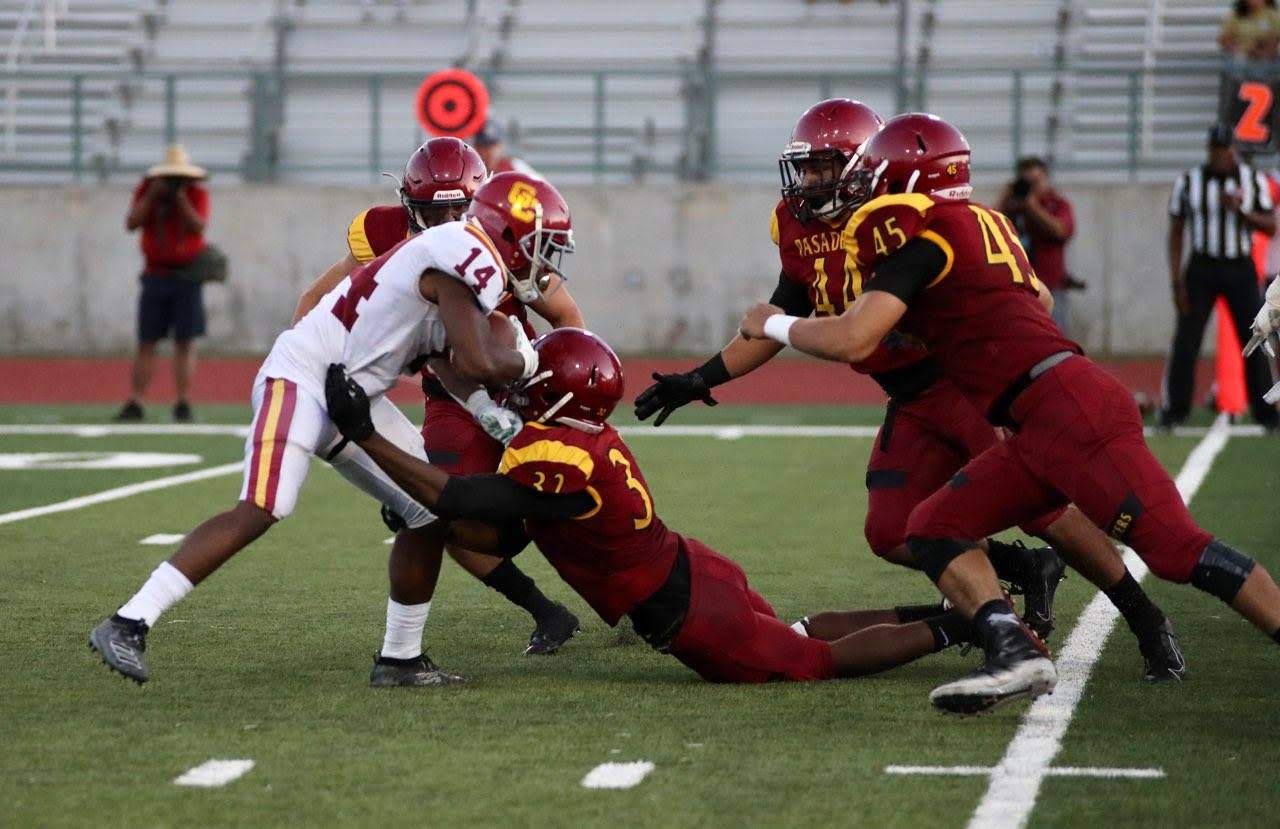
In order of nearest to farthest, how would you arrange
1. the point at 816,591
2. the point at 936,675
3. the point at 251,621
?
the point at 936,675 < the point at 251,621 < the point at 816,591

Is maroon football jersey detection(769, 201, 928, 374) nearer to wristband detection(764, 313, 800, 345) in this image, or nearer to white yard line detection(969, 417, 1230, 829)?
wristband detection(764, 313, 800, 345)

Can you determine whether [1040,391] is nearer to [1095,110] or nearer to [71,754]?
[71,754]

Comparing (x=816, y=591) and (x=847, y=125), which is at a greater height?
(x=847, y=125)

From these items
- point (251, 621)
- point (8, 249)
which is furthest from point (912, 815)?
point (8, 249)

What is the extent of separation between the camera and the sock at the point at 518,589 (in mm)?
5906

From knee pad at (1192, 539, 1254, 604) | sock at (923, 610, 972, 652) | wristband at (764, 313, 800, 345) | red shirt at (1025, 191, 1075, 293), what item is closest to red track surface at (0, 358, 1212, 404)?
red shirt at (1025, 191, 1075, 293)

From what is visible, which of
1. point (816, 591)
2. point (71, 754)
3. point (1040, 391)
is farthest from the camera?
point (816, 591)

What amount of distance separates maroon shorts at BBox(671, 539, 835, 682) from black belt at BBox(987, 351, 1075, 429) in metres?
0.80

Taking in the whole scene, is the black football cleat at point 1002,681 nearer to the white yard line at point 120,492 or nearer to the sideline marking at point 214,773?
the sideline marking at point 214,773

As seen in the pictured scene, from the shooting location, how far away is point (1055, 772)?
4.23 metres

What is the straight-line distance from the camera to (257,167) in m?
19.4

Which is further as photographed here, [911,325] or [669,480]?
[669,480]

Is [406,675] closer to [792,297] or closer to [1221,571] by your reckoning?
[792,297]

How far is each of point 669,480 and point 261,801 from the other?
6166mm
